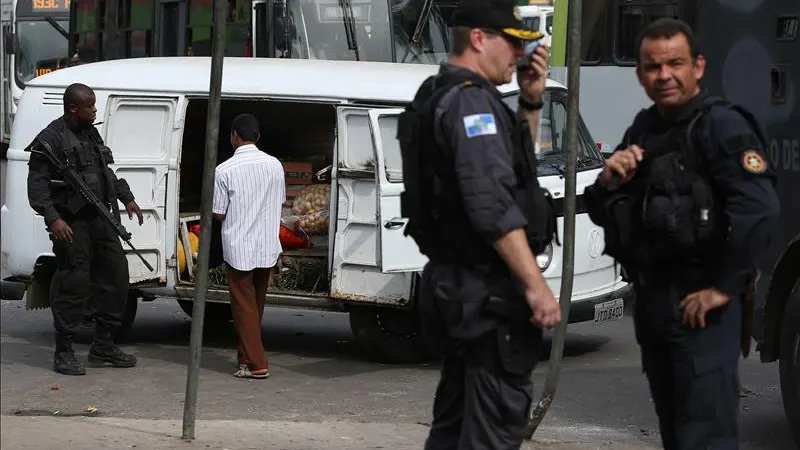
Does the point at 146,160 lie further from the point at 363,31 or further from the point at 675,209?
the point at 675,209

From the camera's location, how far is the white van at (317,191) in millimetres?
10375

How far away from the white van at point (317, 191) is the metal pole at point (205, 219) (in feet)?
8.51

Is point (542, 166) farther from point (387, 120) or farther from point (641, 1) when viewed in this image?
point (641, 1)

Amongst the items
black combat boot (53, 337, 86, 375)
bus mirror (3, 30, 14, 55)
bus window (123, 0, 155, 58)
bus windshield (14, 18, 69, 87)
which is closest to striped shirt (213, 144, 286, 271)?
black combat boot (53, 337, 86, 375)

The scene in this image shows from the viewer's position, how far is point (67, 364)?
10.2m

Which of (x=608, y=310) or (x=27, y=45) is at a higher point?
(x=27, y=45)

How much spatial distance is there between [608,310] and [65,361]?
3725mm

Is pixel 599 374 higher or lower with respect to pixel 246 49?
lower

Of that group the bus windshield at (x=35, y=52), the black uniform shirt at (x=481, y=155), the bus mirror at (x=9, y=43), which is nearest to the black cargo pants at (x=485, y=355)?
the black uniform shirt at (x=481, y=155)

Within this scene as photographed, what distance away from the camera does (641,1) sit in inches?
645

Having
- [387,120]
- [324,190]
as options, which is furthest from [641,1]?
[387,120]

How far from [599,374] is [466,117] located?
228 inches

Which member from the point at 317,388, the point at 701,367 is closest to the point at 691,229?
the point at 701,367

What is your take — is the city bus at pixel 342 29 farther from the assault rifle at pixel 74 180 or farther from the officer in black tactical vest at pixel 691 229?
the officer in black tactical vest at pixel 691 229
